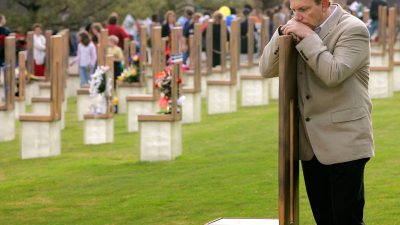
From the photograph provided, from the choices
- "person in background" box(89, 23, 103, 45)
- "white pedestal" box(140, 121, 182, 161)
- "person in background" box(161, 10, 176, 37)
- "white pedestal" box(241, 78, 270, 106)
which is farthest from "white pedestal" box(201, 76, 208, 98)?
"white pedestal" box(140, 121, 182, 161)

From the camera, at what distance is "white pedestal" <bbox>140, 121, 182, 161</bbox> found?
18.0m

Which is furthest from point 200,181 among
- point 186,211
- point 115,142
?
point 115,142

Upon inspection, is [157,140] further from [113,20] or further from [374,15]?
[374,15]

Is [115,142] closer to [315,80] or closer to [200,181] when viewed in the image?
[200,181]

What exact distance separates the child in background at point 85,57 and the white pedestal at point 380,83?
839cm

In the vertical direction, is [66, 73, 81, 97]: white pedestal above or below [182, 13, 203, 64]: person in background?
below

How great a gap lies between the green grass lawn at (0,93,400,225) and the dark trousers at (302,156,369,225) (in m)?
4.25

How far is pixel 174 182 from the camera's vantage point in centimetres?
1540

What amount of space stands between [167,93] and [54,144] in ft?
9.06

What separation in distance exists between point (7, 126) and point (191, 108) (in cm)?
339

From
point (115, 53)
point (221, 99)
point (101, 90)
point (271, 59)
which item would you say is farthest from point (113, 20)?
point (271, 59)

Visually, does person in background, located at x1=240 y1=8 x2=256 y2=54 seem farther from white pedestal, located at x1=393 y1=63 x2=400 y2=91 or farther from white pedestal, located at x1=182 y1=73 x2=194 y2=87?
white pedestal, located at x1=393 y1=63 x2=400 y2=91

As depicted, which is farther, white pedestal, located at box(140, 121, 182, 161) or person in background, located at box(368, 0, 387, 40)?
person in background, located at box(368, 0, 387, 40)

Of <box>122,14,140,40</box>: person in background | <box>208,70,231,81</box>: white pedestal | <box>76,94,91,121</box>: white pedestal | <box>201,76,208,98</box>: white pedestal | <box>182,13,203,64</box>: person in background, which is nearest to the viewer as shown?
<box>76,94,91,121</box>: white pedestal
